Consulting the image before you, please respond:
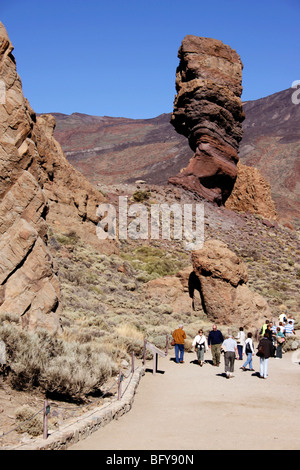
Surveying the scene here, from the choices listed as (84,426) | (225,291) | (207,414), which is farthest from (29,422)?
(225,291)

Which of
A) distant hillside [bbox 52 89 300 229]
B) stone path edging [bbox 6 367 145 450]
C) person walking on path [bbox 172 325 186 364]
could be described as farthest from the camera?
distant hillside [bbox 52 89 300 229]

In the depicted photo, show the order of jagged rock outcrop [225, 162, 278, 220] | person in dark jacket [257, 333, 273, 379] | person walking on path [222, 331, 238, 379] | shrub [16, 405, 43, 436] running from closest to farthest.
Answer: shrub [16, 405, 43, 436] → person in dark jacket [257, 333, 273, 379] → person walking on path [222, 331, 238, 379] → jagged rock outcrop [225, 162, 278, 220]

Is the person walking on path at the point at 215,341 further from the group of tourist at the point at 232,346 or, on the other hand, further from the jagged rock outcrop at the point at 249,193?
the jagged rock outcrop at the point at 249,193

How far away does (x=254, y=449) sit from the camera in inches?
246

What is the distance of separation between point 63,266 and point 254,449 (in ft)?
56.1

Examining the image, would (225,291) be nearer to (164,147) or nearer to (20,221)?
(20,221)

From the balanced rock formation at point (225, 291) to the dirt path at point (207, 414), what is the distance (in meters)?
6.06

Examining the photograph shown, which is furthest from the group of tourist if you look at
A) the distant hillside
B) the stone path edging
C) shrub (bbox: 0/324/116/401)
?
the distant hillside

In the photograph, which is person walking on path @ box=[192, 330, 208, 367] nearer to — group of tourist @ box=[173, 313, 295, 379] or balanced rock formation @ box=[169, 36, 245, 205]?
group of tourist @ box=[173, 313, 295, 379]

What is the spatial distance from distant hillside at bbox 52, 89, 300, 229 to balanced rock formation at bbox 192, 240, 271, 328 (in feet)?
185

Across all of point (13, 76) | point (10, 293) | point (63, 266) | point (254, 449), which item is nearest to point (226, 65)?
point (63, 266)

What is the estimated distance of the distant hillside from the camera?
107375mm

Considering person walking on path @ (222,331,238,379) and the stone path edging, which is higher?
person walking on path @ (222,331,238,379)

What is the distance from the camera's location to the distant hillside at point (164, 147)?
10738cm
